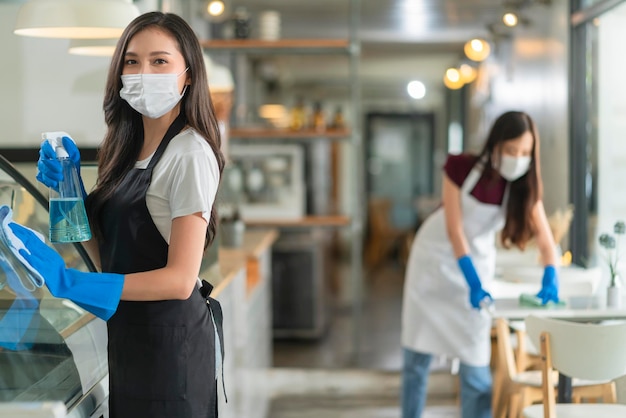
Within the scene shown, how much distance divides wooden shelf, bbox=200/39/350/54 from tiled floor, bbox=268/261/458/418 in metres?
1.98

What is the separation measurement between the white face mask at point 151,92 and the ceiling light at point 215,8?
12.6 ft

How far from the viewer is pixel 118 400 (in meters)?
1.98

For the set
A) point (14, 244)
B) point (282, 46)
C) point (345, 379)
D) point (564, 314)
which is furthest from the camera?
→ point (282, 46)

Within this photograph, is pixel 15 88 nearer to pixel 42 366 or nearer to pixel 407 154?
pixel 42 366

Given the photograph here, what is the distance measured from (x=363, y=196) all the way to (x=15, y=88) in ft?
38.8

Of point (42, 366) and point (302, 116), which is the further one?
point (302, 116)

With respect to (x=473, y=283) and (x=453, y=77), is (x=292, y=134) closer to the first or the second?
(x=473, y=283)

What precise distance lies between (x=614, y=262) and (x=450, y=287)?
2.26 ft

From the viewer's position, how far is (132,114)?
82.2 inches

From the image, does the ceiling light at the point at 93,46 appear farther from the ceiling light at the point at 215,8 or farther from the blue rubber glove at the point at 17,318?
the ceiling light at the point at 215,8

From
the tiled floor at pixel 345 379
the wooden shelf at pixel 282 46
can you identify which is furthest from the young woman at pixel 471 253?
the wooden shelf at pixel 282 46

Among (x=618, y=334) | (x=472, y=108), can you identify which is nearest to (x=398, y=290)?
(x=472, y=108)

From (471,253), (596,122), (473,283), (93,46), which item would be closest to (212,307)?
(93,46)

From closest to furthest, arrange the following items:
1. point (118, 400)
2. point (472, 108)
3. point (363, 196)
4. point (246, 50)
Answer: point (118, 400)
point (246, 50)
point (472, 108)
point (363, 196)
